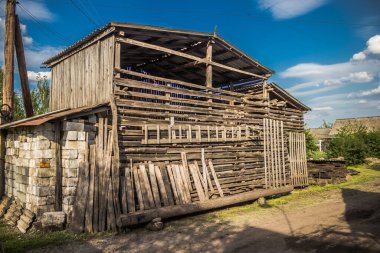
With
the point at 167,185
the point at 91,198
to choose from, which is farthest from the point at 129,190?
the point at 167,185

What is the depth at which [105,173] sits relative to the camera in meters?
8.15

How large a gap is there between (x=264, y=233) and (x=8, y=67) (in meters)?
10.7

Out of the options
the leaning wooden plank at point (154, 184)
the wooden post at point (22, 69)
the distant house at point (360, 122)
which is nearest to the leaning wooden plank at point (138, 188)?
the leaning wooden plank at point (154, 184)

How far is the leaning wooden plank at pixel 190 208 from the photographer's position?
785cm

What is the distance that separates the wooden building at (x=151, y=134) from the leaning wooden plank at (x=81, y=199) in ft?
0.09

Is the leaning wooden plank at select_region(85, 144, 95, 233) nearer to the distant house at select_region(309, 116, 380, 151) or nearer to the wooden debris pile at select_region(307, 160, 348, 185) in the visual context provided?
the wooden debris pile at select_region(307, 160, 348, 185)

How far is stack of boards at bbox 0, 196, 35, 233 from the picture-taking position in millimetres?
7891

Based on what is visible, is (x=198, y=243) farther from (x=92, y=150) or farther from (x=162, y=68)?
(x=162, y=68)

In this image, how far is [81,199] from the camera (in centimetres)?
A: 783

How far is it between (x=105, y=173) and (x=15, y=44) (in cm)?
759

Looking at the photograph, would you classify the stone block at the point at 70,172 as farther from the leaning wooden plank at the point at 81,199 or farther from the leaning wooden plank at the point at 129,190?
the leaning wooden plank at the point at 129,190

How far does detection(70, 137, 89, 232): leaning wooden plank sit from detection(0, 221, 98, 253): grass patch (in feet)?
0.77

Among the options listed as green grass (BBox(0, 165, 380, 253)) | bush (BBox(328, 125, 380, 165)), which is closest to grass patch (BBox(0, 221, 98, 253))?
green grass (BBox(0, 165, 380, 253))

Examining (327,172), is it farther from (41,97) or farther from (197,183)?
(41,97)
